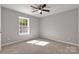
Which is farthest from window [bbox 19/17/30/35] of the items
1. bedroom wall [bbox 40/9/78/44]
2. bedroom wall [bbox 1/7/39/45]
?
bedroom wall [bbox 40/9/78/44]

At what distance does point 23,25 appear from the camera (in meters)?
5.27

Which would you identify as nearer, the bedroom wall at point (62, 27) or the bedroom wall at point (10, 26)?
the bedroom wall at point (10, 26)

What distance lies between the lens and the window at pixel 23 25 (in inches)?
197

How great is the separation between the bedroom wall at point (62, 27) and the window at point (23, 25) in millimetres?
1663

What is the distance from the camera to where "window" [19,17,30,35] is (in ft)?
16.4

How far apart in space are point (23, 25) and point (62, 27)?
2922 millimetres

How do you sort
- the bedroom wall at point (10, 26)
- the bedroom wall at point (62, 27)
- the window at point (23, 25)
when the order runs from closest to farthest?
1. the bedroom wall at point (10, 26)
2. the bedroom wall at point (62, 27)
3. the window at point (23, 25)

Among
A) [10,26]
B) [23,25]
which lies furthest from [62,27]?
[10,26]

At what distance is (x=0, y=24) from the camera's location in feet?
11.6

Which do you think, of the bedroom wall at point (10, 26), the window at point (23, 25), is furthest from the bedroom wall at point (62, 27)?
the bedroom wall at point (10, 26)

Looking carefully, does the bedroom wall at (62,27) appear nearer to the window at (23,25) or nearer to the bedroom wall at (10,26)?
the window at (23,25)

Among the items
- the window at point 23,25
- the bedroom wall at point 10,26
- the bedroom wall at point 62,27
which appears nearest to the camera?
the bedroom wall at point 10,26

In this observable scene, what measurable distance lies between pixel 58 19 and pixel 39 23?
7.82 feet

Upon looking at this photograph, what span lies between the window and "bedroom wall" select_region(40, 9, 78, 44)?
1.66m
